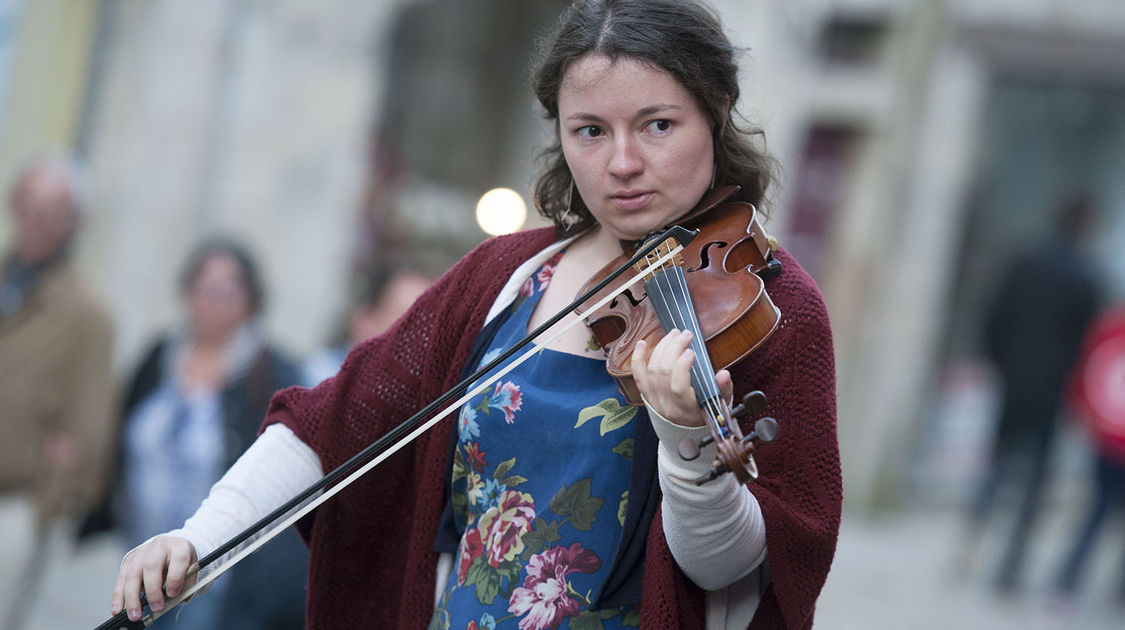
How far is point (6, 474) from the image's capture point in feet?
14.4

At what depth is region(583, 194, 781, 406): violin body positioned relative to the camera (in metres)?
1.89

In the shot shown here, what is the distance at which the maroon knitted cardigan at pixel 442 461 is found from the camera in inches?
76.9

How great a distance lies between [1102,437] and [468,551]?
571 cm

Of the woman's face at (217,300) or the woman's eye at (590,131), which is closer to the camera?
the woman's eye at (590,131)

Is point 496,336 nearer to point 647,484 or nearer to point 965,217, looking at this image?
Result: point 647,484

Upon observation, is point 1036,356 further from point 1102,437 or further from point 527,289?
point 527,289

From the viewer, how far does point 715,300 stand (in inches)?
76.5

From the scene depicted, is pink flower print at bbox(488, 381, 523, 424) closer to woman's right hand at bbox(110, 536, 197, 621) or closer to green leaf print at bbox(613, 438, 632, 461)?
green leaf print at bbox(613, 438, 632, 461)

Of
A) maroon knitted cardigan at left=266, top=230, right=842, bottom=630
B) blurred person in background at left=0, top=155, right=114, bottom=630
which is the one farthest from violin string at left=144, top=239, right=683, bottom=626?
blurred person in background at left=0, top=155, right=114, bottom=630

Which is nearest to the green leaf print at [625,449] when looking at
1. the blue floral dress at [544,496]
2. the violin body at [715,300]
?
the blue floral dress at [544,496]

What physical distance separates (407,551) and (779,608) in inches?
26.1

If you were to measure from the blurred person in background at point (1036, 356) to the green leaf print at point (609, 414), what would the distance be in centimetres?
602

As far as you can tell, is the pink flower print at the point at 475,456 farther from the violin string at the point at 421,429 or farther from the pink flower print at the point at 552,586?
the pink flower print at the point at 552,586

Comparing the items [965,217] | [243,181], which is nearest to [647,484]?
[243,181]
